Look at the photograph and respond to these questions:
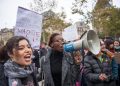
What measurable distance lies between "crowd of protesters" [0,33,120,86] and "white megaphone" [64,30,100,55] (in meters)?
0.14

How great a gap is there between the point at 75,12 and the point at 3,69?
22262 millimetres

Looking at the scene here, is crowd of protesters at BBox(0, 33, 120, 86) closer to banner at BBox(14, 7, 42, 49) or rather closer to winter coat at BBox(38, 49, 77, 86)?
winter coat at BBox(38, 49, 77, 86)

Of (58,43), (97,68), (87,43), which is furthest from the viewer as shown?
(97,68)

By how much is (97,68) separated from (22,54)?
8.21 feet

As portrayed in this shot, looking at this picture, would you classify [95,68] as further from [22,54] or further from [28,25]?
[22,54]

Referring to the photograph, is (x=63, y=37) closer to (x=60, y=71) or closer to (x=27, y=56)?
(x=60, y=71)

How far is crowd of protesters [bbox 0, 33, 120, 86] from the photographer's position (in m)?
2.90

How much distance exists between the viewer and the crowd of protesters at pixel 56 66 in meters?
2.90

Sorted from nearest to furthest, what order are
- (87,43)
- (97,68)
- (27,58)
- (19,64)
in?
(27,58)
(19,64)
(87,43)
(97,68)

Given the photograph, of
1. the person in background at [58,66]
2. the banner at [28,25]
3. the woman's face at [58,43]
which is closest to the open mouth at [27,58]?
the person in background at [58,66]

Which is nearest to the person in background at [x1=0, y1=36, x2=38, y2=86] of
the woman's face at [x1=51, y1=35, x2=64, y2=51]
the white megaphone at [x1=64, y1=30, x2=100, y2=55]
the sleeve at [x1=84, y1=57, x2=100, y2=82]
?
the white megaphone at [x1=64, y1=30, x2=100, y2=55]

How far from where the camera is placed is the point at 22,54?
286cm

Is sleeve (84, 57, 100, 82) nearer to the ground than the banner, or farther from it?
nearer to the ground

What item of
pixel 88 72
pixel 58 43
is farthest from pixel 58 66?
pixel 88 72
